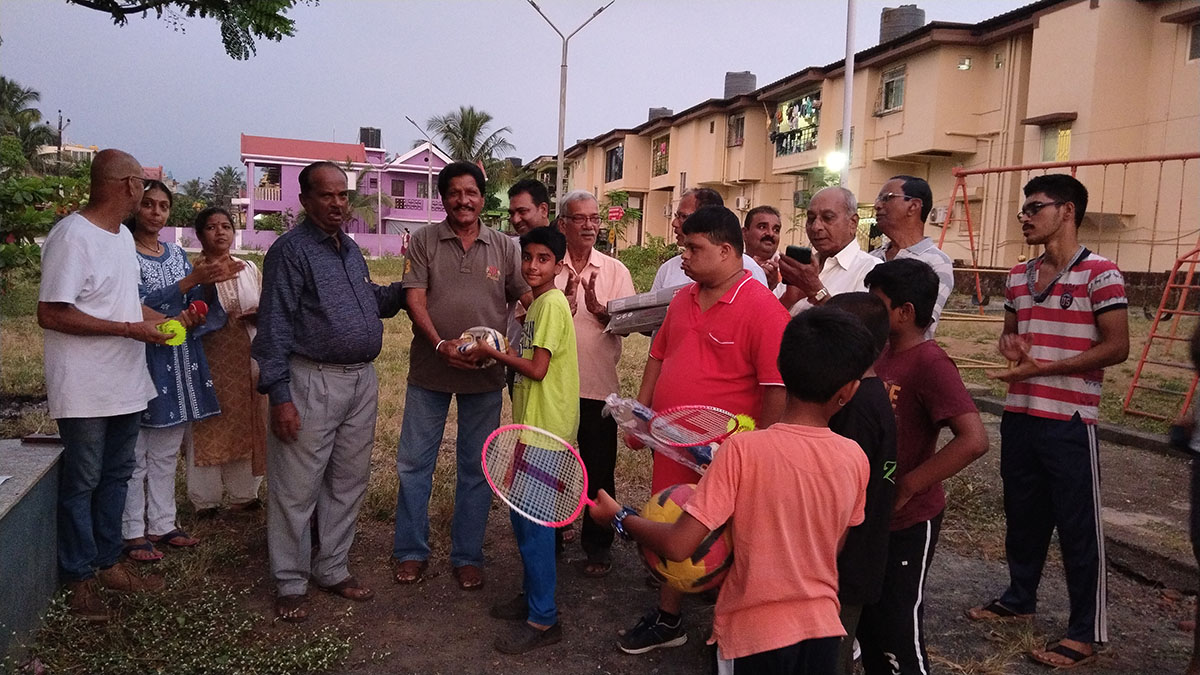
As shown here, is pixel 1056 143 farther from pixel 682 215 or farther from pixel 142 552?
pixel 142 552

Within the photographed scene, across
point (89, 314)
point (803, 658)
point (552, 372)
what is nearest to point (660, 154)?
point (552, 372)

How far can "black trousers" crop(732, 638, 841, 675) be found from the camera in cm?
222

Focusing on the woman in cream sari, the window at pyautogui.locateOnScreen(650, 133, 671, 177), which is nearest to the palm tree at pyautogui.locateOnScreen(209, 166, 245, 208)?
the window at pyautogui.locateOnScreen(650, 133, 671, 177)

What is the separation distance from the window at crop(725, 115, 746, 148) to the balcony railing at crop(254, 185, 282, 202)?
3117cm

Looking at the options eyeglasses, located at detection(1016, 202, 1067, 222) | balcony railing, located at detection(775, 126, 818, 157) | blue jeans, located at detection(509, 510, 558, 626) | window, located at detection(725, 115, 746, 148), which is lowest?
blue jeans, located at detection(509, 510, 558, 626)

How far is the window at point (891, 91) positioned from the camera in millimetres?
23125

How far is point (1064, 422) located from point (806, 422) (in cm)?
201

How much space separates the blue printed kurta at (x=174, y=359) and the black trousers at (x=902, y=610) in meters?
3.81

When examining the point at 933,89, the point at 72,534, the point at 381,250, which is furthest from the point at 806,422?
the point at 381,250

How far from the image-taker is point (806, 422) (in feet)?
7.37

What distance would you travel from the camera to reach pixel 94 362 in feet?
12.1

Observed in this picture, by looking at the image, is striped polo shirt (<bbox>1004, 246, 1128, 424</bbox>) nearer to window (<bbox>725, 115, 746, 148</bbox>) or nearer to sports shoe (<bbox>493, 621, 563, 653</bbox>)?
sports shoe (<bbox>493, 621, 563, 653</bbox>)

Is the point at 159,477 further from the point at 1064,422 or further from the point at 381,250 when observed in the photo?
the point at 381,250

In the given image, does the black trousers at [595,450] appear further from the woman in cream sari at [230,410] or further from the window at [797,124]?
the window at [797,124]
